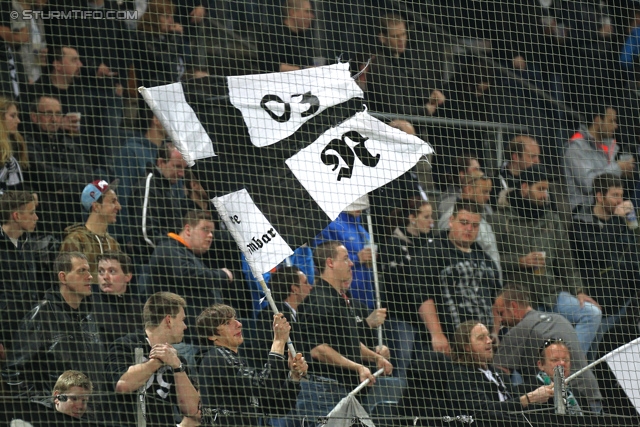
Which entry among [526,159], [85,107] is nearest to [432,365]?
[526,159]

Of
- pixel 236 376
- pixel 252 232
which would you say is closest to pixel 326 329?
pixel 252 232

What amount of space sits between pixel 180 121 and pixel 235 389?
71.5 inches

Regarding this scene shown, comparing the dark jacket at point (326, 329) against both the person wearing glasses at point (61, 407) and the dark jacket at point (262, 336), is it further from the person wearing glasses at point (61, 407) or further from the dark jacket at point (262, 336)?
the person wearing glasses at point (61, 407)

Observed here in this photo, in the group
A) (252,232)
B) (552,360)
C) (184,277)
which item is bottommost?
(552,360)

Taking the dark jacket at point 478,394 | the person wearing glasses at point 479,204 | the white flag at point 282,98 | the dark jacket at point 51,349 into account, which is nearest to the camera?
the dark jacket at point 51,349

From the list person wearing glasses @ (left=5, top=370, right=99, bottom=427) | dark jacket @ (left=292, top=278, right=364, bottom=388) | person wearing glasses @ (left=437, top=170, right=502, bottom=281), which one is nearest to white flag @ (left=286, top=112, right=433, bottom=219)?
dark jacket @ (left=292, top=278, right=364, bottom=388)

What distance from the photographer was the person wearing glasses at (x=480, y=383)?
7906 millimetres

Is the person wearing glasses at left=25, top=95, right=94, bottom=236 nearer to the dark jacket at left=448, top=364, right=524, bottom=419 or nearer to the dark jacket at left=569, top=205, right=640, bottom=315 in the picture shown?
the dark jacket at left=448, top=364, right=524, bottom=419

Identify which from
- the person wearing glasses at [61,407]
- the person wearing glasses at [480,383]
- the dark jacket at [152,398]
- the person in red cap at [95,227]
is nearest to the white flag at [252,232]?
the person in red cap at [95,227]

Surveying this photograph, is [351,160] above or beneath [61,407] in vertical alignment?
above

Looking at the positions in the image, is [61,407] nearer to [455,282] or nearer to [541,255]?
[455,282]

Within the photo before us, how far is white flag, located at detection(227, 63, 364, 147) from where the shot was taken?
322 inches

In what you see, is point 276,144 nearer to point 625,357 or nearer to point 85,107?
point 85,107

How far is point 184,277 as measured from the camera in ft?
Result: 26.1
